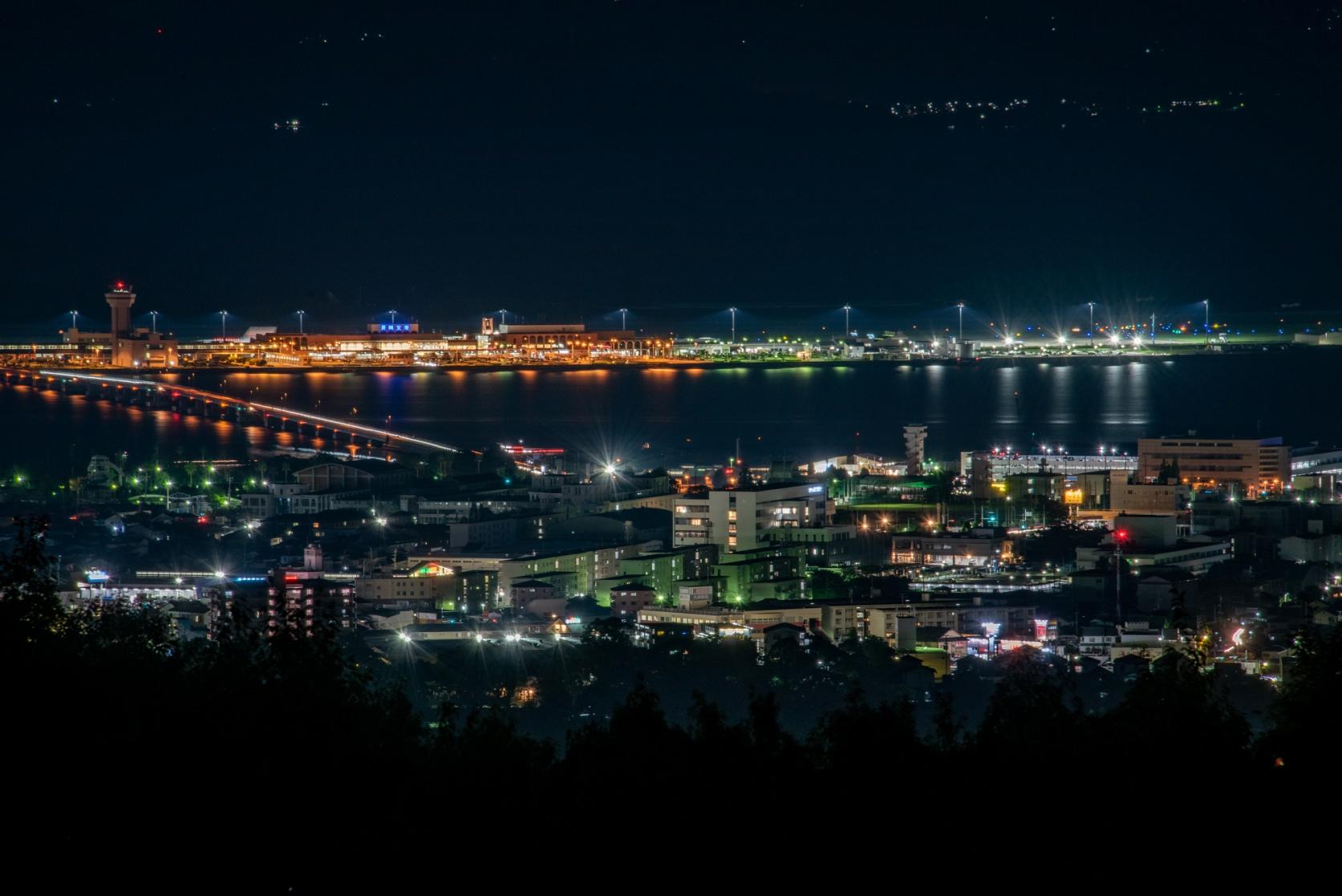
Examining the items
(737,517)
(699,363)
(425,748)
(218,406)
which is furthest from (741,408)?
(425,748)

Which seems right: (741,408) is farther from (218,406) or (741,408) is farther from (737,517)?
(737,517)

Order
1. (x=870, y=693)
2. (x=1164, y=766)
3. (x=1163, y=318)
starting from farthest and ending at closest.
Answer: (x=1163, y=318) < (x=870, y=693) < (x=1164, y=766)

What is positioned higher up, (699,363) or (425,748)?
(699,363)

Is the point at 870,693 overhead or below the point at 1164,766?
below

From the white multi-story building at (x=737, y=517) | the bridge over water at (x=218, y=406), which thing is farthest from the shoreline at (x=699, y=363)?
the white multi-story building at (x=737, y=517)

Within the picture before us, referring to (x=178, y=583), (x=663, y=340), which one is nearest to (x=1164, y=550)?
(x=178, y=583)

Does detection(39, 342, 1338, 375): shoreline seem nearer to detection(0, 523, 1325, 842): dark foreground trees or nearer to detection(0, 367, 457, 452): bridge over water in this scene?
detection(0, 367, 457, 452): bridge over water

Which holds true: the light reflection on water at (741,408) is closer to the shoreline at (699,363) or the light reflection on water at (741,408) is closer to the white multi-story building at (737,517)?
the shoreline at (699,363)

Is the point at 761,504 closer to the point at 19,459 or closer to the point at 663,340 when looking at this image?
the point at 19,459

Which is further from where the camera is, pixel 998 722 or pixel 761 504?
pixel 761 504
